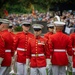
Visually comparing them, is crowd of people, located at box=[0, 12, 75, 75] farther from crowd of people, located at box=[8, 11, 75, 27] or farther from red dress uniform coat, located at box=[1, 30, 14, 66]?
crowd of people, located at box=[8, 11, 75, 27]

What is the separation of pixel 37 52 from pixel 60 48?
619mm

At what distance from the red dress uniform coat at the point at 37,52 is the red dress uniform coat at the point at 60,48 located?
205 mm

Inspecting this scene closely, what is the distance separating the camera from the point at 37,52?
34.9 ft

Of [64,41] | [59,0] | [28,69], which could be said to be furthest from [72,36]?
[59,0]

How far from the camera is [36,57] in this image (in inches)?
421

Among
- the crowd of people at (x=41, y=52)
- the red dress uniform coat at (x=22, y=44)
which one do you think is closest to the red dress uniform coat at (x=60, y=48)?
the crowd of people at (x=41, y=52)

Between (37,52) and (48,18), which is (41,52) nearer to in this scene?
(37,52)

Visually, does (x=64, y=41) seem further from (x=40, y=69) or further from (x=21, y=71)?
(x=21, y=71)

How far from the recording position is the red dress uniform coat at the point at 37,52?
10.6m

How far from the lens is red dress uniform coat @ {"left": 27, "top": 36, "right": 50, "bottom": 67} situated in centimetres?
1061

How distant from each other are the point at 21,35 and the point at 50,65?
1.50m

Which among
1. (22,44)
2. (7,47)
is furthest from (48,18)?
(7,47)

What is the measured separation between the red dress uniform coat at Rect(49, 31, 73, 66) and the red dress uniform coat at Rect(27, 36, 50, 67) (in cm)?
21

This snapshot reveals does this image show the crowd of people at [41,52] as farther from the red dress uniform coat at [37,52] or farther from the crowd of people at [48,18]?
the crowd of people at [48,18]
